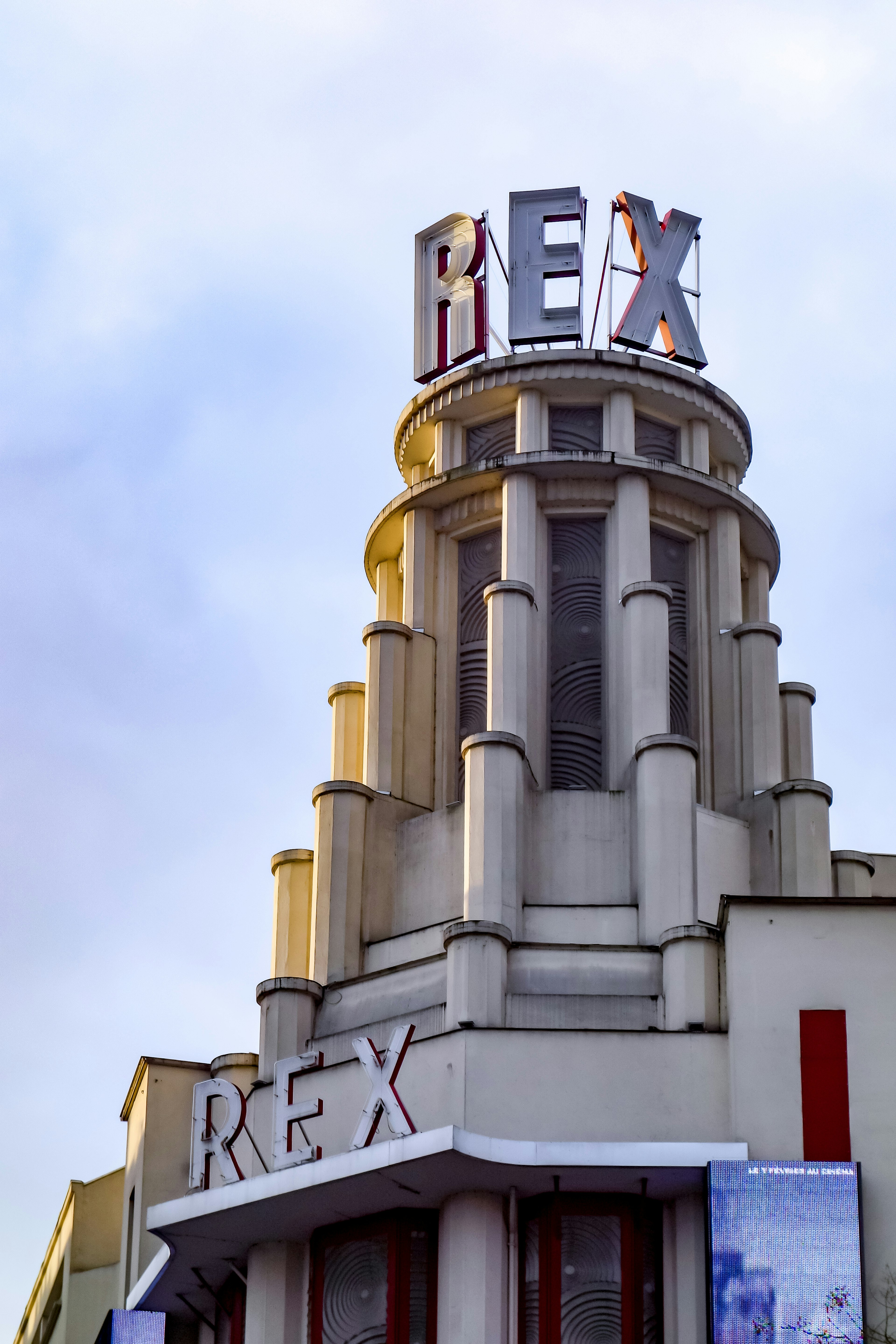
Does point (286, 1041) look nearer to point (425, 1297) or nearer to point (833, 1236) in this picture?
point (425, 1297)

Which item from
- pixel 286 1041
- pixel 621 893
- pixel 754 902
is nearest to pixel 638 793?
pixel 621 893

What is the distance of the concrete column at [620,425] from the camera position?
2046 inches

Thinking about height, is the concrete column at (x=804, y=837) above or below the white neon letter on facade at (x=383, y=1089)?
above

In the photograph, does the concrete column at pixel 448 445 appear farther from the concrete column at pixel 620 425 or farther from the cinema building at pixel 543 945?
the concrete column at pixel 620 425

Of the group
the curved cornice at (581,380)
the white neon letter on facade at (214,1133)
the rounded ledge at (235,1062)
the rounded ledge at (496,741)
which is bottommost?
the white neon letter on facade at (214,1133)

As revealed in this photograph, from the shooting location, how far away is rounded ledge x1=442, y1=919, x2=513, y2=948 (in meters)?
44.0

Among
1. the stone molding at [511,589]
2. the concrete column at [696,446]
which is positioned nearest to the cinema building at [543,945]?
the stone molding at [511,589]

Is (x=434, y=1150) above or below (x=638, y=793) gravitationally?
below

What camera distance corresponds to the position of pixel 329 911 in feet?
158

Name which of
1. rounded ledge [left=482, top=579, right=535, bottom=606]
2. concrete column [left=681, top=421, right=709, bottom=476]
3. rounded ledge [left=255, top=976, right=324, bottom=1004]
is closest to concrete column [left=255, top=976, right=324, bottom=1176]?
rounded ledge [left=255, top=976, right=324, bottom=1004]

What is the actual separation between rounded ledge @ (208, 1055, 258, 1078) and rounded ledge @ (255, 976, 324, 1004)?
2.43 m

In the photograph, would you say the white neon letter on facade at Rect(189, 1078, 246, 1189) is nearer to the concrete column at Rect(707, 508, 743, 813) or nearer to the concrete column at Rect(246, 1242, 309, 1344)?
the concrete column at Rect(246, 1242, 309, 1344)

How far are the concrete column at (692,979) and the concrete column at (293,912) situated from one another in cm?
834

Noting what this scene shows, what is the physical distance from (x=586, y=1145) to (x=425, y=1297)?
444cm
